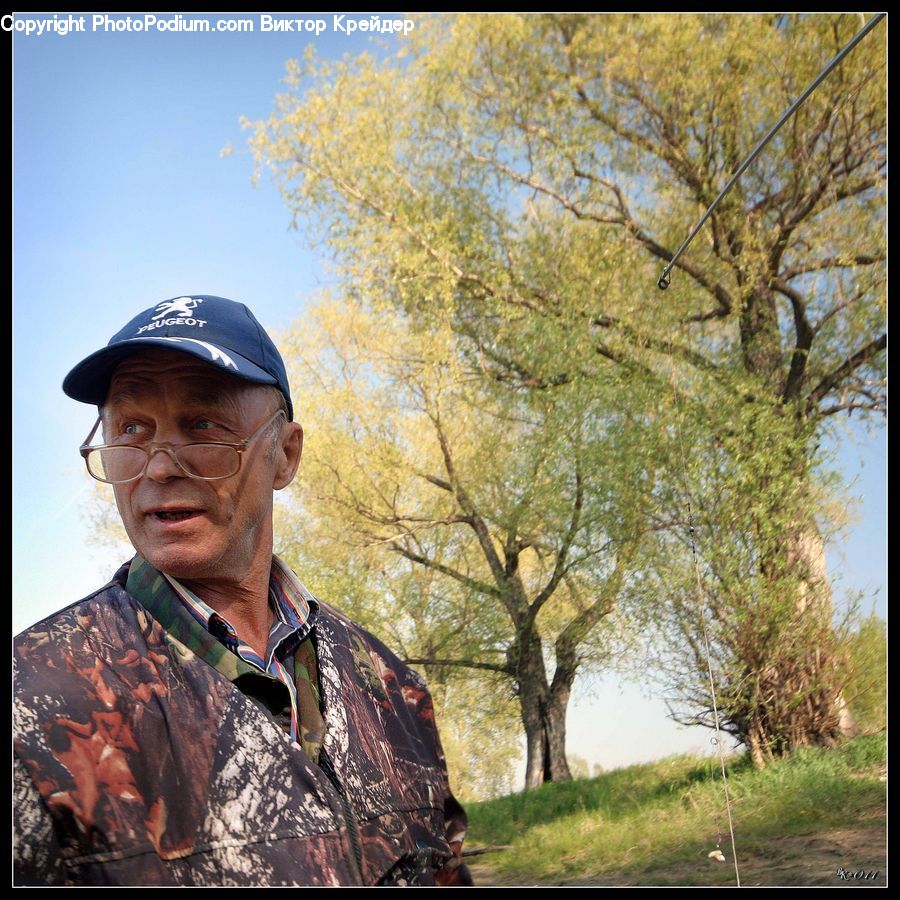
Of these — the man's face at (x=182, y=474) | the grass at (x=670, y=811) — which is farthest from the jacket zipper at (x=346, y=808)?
the grass at (x=670, y=811)

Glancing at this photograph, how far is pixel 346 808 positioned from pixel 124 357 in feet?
1.73

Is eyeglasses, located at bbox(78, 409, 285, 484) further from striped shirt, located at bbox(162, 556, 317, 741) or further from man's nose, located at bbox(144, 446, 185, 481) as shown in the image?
striped shirt, located at bbox(162, 556, 317, 741)

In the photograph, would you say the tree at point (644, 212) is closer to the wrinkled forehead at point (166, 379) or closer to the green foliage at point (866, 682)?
the green foliage at point (866, 682)

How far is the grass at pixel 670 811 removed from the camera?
4715mm

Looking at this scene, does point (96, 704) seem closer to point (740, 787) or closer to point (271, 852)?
point (271, 852)

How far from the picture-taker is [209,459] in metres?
1.07

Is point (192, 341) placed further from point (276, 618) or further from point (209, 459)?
point (276, 618)

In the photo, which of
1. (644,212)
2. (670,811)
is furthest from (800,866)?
(644,212)

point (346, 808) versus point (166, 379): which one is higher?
point (166, 379)

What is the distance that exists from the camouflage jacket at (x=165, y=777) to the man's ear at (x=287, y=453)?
0.24 metres

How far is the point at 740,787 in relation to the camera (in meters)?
4.86

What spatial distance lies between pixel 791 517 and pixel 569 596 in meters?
1.29
